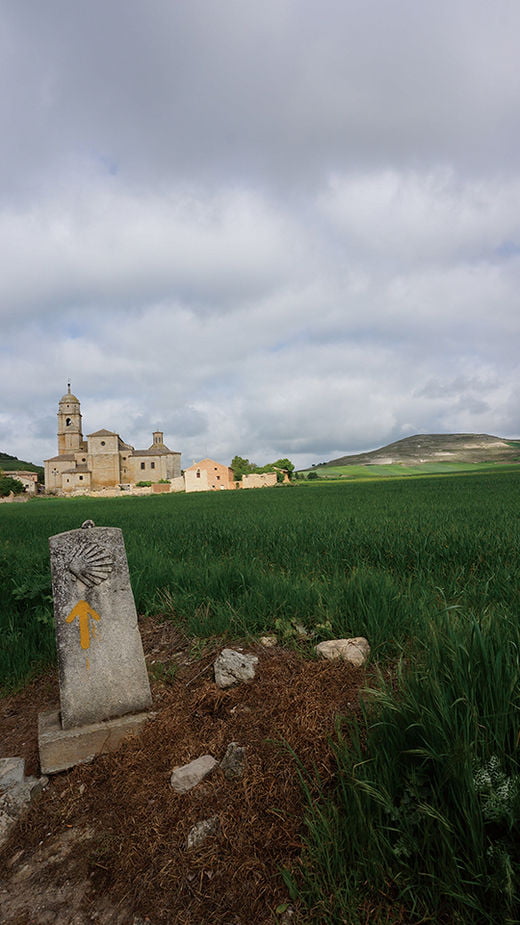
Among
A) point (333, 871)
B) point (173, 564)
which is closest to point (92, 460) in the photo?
point (173, 564)

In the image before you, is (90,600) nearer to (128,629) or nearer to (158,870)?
(128,629)

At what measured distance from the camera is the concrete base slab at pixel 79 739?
9.71 feet

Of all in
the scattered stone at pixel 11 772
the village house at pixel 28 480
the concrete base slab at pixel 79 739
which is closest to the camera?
the scattered stone at pixel 11 772

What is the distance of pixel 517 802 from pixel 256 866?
3.80ft

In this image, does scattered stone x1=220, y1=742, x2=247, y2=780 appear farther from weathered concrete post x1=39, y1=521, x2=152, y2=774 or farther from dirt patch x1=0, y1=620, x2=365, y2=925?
weathered concrete post x1=39, y1=521, x2=152, y2=774

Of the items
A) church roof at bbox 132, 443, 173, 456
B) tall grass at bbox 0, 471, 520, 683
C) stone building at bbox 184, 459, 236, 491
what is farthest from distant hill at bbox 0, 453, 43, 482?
tall grass at bbox 0, 471, 520, 683

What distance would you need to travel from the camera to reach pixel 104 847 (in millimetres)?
2271

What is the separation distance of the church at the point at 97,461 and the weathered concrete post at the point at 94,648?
2988 inches

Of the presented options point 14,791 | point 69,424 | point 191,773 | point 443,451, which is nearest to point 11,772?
point 14,791

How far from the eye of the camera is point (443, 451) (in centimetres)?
12812

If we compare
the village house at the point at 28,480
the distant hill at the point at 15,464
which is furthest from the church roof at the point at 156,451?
the distant hill at the point at 15,464

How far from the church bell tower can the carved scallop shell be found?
307 ft

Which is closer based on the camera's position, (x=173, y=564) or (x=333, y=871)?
(x=333, y=871)

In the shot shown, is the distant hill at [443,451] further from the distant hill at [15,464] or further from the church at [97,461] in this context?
the distant hill at [15,464]
